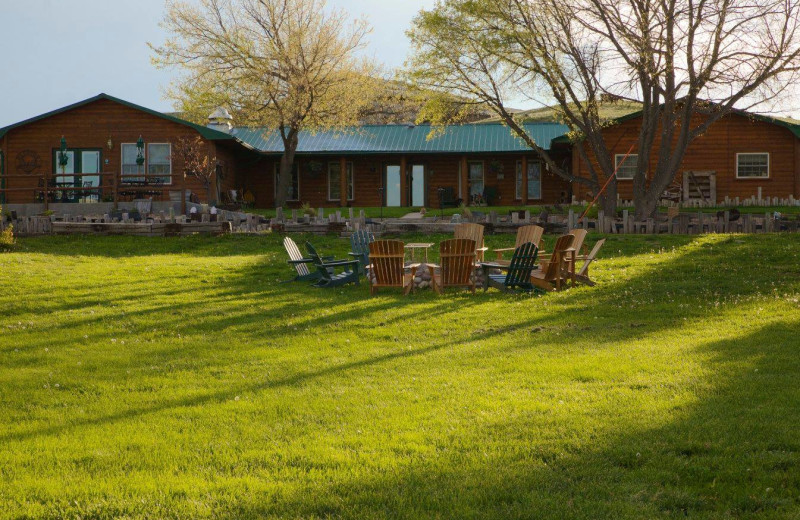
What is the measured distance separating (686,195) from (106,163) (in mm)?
22510

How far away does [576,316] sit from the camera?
37.3 feet

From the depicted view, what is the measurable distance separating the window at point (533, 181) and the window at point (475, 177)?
5.45 ft

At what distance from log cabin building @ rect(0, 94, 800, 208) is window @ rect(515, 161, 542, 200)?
45 millimetres

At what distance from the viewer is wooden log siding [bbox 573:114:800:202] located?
31.8m

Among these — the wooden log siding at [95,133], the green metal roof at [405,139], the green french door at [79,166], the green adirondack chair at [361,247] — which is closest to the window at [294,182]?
the green metal roof at [405,139]

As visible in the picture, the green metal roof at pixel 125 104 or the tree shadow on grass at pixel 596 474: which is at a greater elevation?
the green metal roof at pixel 125 104

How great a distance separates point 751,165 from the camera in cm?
3222

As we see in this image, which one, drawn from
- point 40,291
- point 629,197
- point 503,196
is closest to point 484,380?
point 40,291

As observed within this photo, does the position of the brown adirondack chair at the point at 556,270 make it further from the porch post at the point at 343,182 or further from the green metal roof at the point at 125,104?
the porch post at the point at 343,182

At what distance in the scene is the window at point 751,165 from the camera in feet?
105

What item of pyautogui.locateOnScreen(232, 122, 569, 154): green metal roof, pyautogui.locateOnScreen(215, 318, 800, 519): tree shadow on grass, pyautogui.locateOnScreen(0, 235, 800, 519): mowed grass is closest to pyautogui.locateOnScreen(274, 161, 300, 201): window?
pyautogui.locateOnScreen(232, 122, 569, 154): green metal roof

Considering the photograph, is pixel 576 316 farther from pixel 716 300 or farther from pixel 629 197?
pixel 629 197

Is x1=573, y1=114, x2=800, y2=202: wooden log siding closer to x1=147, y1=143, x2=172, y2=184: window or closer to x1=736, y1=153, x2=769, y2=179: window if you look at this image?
x1=736, y1=153, x2=769, y2=179: window

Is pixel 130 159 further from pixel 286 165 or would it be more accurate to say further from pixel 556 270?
pixel 556 270
